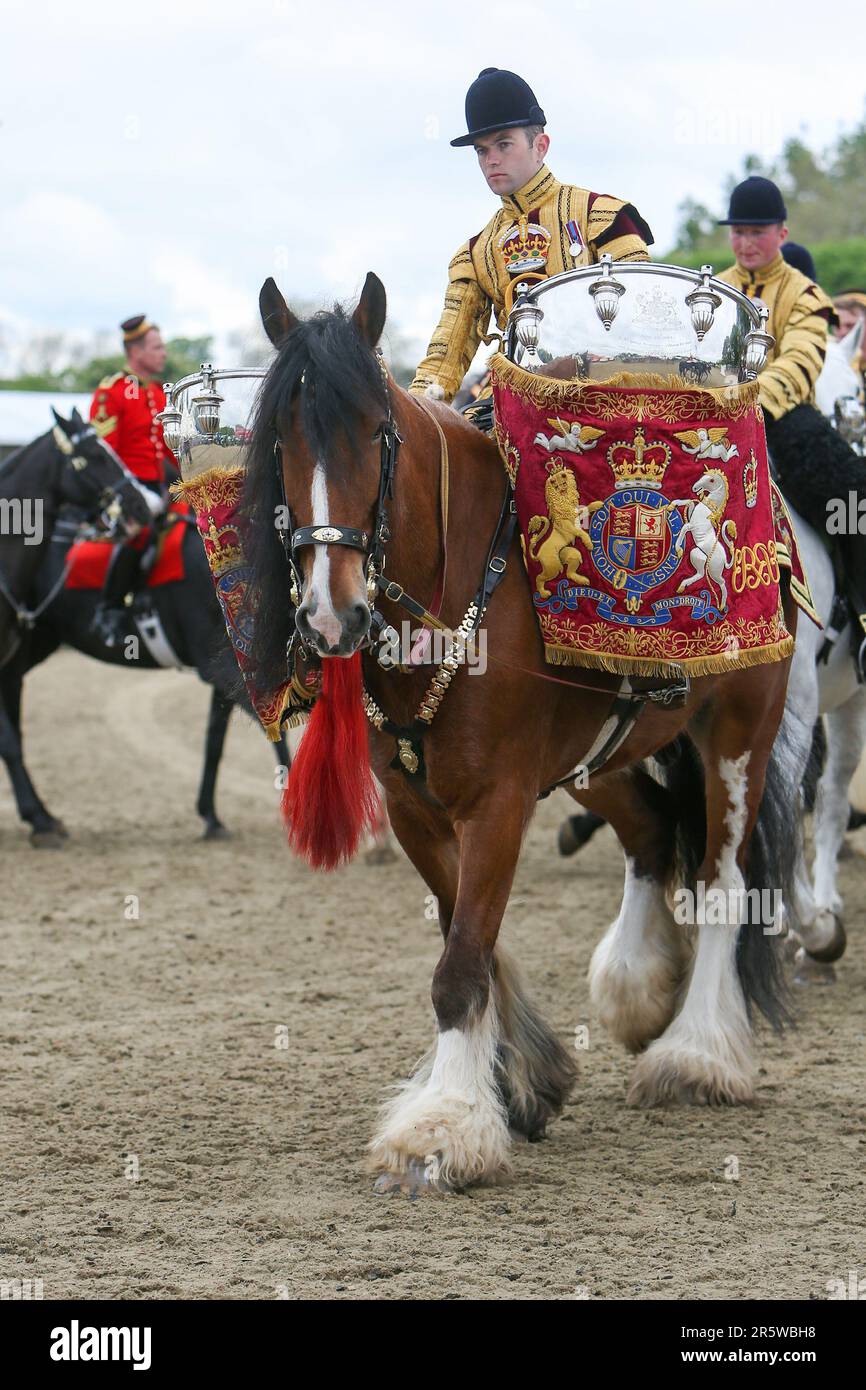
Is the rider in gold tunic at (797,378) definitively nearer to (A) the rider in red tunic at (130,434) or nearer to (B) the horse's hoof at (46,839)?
(A) the rider in red tunic at (130,434)

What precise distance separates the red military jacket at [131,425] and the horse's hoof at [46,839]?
2.20 m

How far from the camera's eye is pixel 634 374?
162 inches

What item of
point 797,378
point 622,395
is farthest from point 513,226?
point 797,378

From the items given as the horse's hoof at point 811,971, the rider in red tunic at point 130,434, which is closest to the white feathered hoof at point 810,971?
the horse's hoof at point 811,971

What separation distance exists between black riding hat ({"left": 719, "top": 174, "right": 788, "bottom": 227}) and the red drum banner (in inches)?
72.8

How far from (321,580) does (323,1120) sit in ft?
6.38

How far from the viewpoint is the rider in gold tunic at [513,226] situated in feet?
14.7

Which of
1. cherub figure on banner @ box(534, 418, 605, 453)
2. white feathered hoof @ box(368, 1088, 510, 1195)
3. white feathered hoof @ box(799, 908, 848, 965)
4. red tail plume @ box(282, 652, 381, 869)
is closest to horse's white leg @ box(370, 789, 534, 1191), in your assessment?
white feathered hoof @ box(368, 1088, 510, 1195)

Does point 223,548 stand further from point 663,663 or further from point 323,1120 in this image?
point 323,1120

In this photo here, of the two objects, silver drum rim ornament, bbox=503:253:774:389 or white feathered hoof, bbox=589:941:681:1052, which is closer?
silver drum rim ornament, bbox=503:253:774:389

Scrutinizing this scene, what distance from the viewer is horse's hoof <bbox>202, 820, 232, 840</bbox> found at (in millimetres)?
9672

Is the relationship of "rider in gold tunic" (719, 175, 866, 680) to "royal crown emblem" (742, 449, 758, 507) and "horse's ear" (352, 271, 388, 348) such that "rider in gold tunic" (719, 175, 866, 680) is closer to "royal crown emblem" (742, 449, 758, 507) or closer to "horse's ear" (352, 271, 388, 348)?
"royal crown emblem" (742, 449, 758, 507)

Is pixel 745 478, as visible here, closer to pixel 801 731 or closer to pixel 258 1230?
pixel 801 731
